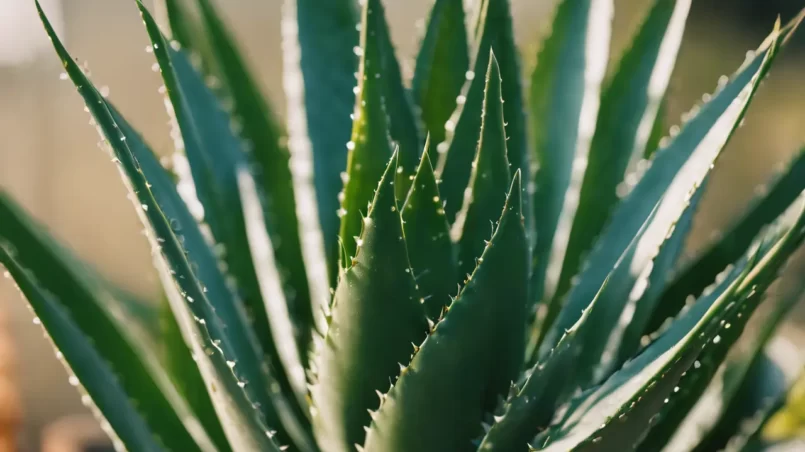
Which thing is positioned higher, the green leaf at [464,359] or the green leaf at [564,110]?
the green leaf at [564,110]

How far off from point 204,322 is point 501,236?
0.47 feet

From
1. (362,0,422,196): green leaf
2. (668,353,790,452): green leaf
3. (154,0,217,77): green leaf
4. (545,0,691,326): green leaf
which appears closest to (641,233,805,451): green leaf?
(668,353,790,452): green leaf

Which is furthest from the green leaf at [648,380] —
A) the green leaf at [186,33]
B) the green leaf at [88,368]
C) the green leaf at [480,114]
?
the green leaf at [186,33]

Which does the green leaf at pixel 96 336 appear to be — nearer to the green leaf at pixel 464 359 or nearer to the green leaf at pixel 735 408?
the green leaf at pixel 464 359

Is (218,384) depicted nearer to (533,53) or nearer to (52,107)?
(533,53)

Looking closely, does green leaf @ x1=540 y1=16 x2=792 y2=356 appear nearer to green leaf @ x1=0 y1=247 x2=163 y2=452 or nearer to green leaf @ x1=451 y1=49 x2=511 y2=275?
green leaf @ x1=451 y1=49 x2=511 y2=275

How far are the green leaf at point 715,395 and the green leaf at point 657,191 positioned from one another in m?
0.07

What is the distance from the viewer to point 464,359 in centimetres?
31

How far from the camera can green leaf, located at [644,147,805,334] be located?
0.42m

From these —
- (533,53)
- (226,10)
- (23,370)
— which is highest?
(226,10)

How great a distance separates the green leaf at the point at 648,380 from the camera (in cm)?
27

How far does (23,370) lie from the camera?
1.20 m

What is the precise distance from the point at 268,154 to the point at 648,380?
325mm

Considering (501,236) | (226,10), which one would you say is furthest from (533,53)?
(226,10)
